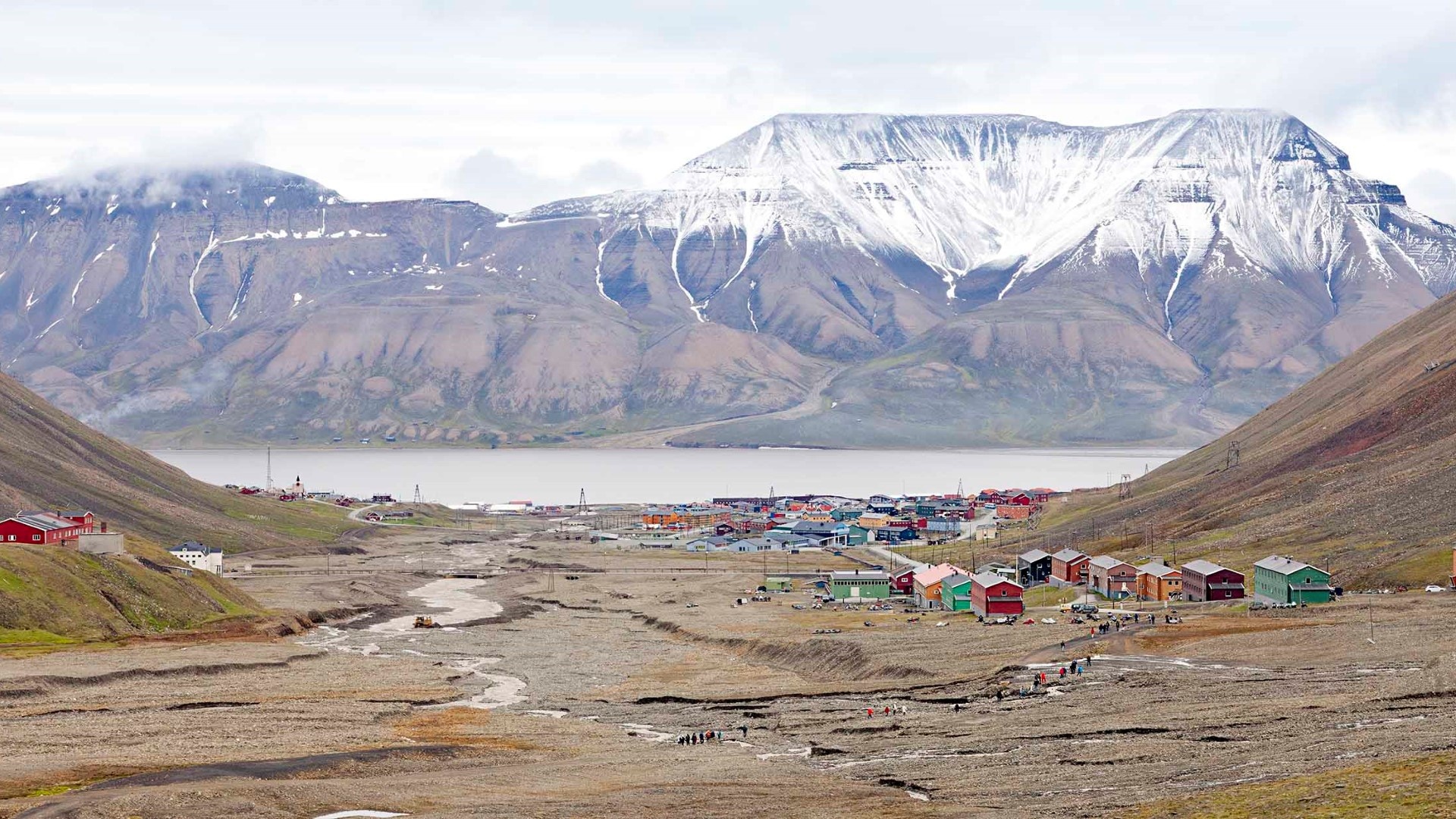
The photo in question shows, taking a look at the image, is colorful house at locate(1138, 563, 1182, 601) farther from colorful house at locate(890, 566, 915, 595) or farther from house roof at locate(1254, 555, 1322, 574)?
colorful house at locate(890, 566, 915, 595)

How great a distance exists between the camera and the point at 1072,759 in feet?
192

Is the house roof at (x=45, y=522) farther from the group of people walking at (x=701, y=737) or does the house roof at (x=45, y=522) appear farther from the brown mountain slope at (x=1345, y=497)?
the brown mountain slope at (x=1345, y=497)

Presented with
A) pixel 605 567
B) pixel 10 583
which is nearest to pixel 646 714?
pixel 10 583

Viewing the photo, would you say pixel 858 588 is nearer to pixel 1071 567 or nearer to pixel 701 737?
pixel 1071 567

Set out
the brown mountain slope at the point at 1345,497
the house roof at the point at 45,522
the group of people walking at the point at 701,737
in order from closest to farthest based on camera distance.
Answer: the group of people walking at the point at 701,737
the house roof at the point at 45,522
the brown mountain slope at the point at 1345,497

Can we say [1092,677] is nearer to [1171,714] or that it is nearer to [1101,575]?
[1171,714]

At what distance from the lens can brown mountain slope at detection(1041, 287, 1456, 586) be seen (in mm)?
125000

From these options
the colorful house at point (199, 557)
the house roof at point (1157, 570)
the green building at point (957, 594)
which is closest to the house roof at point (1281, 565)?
the house roof at point (1157, 570)

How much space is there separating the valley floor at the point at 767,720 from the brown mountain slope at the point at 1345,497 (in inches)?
955

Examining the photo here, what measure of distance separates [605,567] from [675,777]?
12574 cm

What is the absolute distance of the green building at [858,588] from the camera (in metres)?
139

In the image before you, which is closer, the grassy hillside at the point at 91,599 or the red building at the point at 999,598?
the grassy hillside at the point at 91,599

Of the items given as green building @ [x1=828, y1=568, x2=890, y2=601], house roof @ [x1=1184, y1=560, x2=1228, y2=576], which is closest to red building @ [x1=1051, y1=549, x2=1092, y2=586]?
green building @ [x1=828, y1=568, x2=890, y2=601]

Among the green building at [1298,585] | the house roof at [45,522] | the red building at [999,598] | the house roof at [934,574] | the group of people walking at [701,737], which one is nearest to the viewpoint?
the group of people walking at [701,737]
